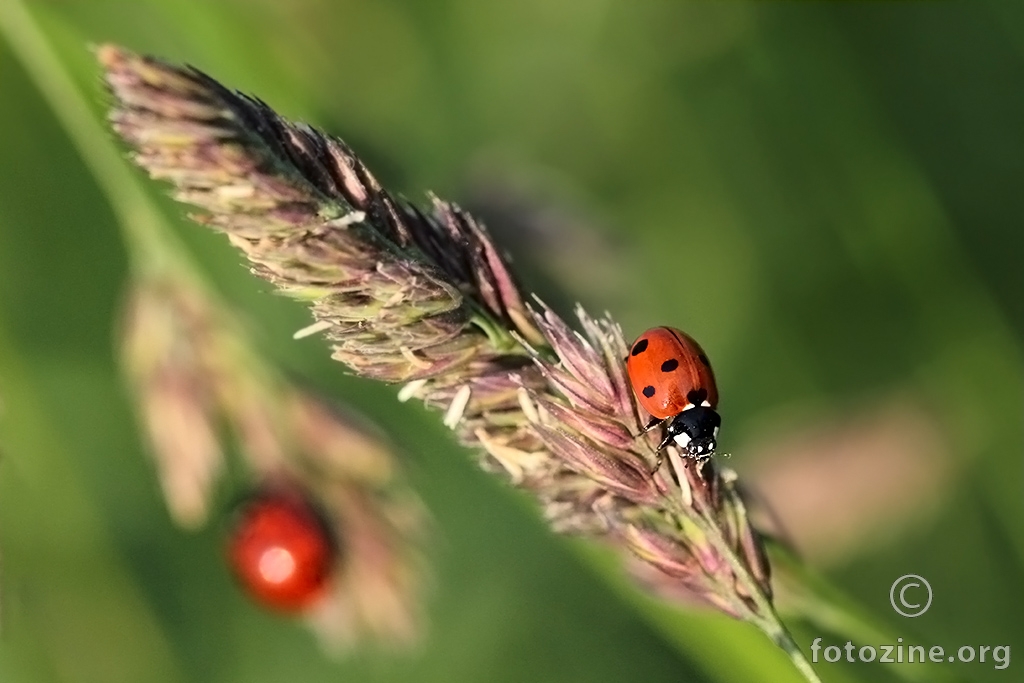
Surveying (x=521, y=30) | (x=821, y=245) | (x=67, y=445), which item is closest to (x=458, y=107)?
(x=521, y=30)

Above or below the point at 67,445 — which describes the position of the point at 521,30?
above

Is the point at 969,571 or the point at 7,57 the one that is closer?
the point at 7,57

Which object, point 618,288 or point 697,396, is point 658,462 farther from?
point 618,288

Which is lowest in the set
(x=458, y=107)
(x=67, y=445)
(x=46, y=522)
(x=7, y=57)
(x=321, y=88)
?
(x=46, y=522)

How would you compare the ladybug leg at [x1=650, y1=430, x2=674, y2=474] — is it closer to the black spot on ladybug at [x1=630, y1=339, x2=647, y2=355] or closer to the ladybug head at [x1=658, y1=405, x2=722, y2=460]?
the ladybug head at [x1=658, y1=405, x2=722, y2=460]

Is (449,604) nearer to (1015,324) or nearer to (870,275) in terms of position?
(870,275)

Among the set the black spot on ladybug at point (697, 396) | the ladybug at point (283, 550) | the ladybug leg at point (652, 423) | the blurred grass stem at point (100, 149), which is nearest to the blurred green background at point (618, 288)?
the ladybug at point (283, 550)
